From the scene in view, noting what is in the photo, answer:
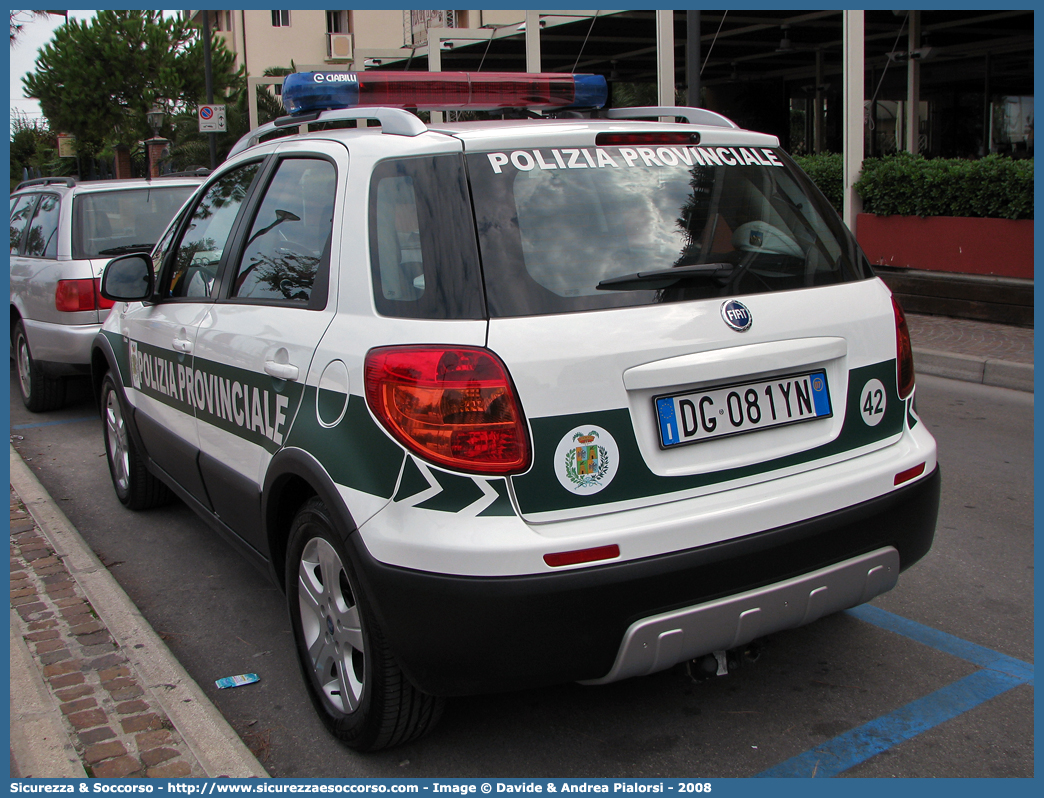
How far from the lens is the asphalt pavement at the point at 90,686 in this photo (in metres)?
2.72

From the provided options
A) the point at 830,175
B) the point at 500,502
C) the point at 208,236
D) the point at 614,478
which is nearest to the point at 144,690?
the point at 500,502

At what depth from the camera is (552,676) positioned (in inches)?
96.5

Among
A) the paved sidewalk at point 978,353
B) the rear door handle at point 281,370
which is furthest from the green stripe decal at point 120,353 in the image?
the paved sidewalk at point 978,353

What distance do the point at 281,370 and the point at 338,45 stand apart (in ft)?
152

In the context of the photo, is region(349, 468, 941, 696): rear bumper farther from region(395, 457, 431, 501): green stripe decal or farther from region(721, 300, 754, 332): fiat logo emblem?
region(721, 300, 754, 332): fiat logo emblem

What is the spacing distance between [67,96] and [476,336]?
1803 inches

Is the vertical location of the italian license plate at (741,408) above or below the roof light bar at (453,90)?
below

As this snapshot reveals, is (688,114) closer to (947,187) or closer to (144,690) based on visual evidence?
(144,690)

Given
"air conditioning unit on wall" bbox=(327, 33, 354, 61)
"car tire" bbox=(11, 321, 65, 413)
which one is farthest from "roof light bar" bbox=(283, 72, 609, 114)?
"air conditioning unit on wall" bbox=(327, 33, 354, 61)

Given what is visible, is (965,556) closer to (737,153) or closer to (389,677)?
(737,153)

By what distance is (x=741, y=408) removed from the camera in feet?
8.58

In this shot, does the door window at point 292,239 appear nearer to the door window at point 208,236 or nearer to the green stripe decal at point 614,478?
the door window at point 208,236

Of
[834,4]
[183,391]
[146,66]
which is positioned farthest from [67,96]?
[183,391]

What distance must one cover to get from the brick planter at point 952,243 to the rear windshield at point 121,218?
723 centimetres
